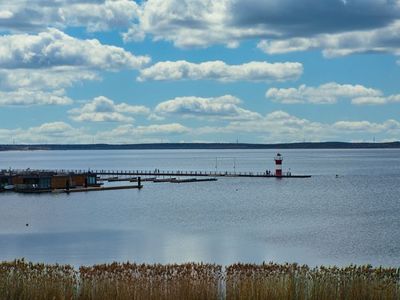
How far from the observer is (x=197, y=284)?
21.7 m

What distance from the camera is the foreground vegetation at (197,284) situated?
21.2m

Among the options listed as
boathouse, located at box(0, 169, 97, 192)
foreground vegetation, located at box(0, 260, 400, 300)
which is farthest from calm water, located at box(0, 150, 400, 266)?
foreground vegetation, located at box(0, 260, 400, 300)

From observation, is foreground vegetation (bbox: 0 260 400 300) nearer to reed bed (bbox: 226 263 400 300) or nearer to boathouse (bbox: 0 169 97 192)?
reed bed (bbox: 226 263 400 300)

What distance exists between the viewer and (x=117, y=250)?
46344mm

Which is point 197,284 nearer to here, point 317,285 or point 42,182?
point 317,285

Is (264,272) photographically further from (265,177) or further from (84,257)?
(265,177)

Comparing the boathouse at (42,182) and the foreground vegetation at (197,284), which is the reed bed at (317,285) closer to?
the foreground vegetation at (197,284)

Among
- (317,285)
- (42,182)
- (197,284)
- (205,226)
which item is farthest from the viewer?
(42,182)

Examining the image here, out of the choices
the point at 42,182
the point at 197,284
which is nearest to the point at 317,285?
the point at 197,284

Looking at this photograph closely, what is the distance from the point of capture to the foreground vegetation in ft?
69.5

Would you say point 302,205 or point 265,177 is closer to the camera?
point 302,205

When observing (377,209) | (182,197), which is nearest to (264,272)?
(377,209)

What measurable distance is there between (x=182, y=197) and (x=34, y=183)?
24105 mm

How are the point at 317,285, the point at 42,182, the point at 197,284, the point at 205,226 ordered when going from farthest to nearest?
the point at 42,182 → the point at 205,226 → the point at 197,284 → the point at 317,285
